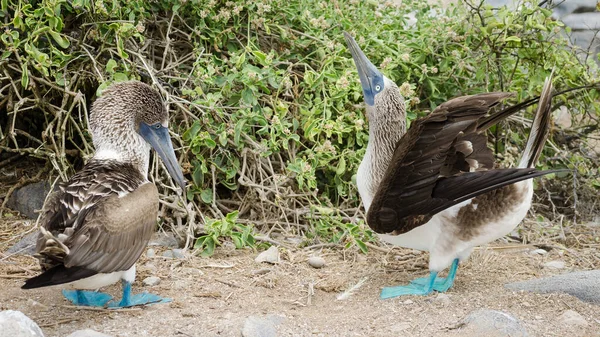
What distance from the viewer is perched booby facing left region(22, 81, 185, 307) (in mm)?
4090

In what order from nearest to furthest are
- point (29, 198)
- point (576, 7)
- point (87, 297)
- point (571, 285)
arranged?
point (87, 297), point (571, 285), point (29, 198), point (576, 7)

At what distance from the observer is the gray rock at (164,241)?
5613 mm

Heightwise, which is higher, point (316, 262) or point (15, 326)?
point (15, 326)

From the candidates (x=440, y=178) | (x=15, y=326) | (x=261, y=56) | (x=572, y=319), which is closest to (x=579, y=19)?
(x=261, y=56)

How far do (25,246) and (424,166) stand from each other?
107 inches

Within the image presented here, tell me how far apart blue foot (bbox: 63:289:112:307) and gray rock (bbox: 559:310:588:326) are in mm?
2551

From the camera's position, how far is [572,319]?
441 centimetres

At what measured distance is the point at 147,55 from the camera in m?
6.20

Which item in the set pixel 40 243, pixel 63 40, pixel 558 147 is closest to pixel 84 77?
pixel 63 40

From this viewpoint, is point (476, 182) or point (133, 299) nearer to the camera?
point (476, 182)

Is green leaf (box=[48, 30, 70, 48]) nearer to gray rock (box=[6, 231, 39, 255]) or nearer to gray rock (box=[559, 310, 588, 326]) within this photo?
gray rock (box=[6, 231, 39, 255])

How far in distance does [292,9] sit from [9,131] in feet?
7.61

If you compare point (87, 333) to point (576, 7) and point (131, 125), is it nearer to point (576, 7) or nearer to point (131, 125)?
point (131, 125)

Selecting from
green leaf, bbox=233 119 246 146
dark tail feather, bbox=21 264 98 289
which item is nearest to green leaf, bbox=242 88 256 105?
green leaf, bbox=233 119 246 146
